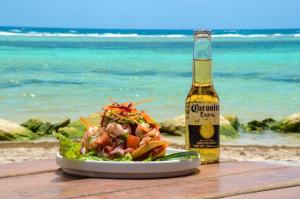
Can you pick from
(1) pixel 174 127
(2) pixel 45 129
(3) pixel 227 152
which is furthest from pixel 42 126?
(3) pixel 227 152

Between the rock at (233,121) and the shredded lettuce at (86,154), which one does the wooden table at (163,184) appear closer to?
the shredded lettuce at (86,154)

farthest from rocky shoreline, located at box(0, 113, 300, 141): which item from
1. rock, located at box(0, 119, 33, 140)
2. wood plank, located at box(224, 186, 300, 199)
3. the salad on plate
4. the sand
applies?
wood plank, located at box(224, 186, 300, 199)

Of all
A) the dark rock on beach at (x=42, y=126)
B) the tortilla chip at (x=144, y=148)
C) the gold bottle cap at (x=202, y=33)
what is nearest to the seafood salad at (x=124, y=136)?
the tortilla chip at (x=144, y=148)

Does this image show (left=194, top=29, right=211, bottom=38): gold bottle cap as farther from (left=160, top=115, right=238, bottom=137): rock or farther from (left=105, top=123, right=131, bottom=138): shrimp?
(left=160, top=115, right=238, bottom=137): rock

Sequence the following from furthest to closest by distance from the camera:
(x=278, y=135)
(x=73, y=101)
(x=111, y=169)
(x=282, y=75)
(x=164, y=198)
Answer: (x=282, y=75) → (x=73, y=101) → (x=278, y=135) → (x=111, y=169) → (x=164, y=198)

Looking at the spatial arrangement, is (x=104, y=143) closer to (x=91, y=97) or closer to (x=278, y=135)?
(x=278, y=135)

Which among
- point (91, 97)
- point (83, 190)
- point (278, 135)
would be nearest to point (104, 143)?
point (83, 190)

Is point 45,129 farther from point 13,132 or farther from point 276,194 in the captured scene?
point 276,194
